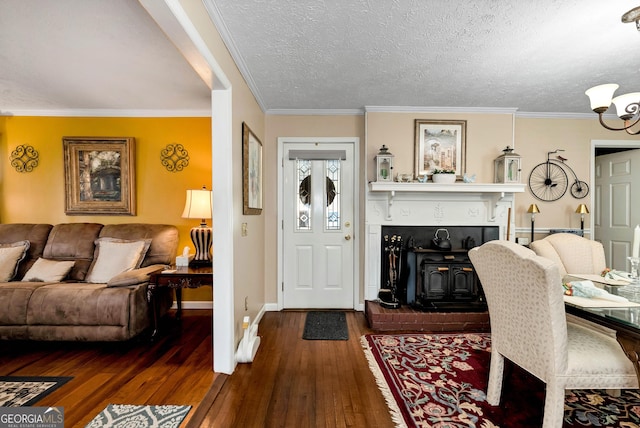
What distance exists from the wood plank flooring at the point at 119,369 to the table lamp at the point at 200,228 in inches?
29.1

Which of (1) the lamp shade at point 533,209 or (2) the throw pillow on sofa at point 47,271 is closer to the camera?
(2) the throw pillow on sofa at point 47,271

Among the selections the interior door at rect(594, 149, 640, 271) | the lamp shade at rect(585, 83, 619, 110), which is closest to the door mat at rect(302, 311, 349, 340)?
the lamp shade at rect(585, 83, 619, 110)

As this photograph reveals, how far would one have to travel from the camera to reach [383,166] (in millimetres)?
3371

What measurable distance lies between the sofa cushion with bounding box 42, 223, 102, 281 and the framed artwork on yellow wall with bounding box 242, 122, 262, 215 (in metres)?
1.85

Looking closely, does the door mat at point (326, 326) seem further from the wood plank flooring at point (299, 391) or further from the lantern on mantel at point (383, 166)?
the lantern on mantel at point (383, 166)

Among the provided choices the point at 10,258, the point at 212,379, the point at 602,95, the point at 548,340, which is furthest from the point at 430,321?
the point at 10,258

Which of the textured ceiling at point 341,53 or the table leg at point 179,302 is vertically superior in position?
the textured ceiling at point 341,53

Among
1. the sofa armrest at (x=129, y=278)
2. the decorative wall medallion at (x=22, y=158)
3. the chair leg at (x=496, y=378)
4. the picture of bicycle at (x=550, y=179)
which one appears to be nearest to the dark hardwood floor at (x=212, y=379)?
the sofa armrest at (x=129, y=278)

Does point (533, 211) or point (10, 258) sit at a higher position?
point (533, 211)

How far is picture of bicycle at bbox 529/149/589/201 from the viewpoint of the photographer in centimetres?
369

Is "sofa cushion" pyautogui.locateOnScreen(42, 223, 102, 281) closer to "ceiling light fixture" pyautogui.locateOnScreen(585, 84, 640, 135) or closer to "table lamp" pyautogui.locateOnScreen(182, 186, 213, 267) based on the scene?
"table lamp" pyautogui.locateOnScreen(182, 186, 213, 267)

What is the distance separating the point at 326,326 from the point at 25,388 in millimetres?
2361

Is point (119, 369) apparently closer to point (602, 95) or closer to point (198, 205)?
point (198, 205)

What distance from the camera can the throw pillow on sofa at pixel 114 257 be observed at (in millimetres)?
2924
